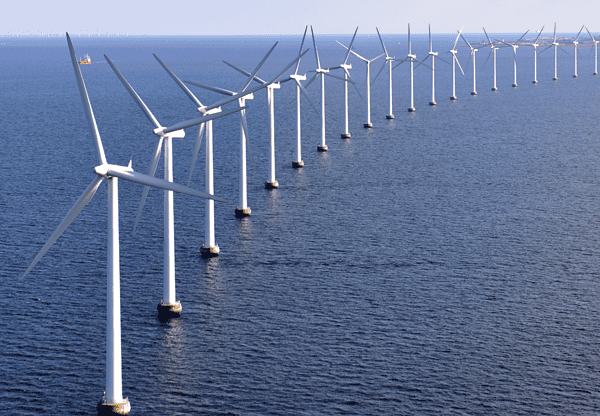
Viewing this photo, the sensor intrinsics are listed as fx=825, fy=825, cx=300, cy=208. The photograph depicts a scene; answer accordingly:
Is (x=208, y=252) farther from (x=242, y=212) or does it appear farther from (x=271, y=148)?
(x=271, y=148)

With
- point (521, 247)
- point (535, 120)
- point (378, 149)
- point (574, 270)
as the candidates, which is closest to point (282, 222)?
point (521, 247)

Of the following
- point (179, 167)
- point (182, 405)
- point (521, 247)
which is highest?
point (179, 167)

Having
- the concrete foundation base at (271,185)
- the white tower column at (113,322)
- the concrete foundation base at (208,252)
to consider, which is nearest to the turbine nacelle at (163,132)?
the white tower column at (113,322)

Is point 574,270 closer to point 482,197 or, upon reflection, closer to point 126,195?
point 482,197

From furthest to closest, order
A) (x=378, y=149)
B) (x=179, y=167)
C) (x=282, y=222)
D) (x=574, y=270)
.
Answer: (x=378, y=149) < (x=179, y=167) < (x=282, y=222) < (x=574, y=270)

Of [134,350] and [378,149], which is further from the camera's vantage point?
[378,149]

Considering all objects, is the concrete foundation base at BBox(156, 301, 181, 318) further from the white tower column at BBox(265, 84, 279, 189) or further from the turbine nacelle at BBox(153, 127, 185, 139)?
the white tower column at BBox(265, 84, 279, 189)

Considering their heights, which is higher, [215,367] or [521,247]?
[521,247]

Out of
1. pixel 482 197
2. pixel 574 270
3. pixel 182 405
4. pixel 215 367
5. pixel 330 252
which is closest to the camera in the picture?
pixel 182 405
